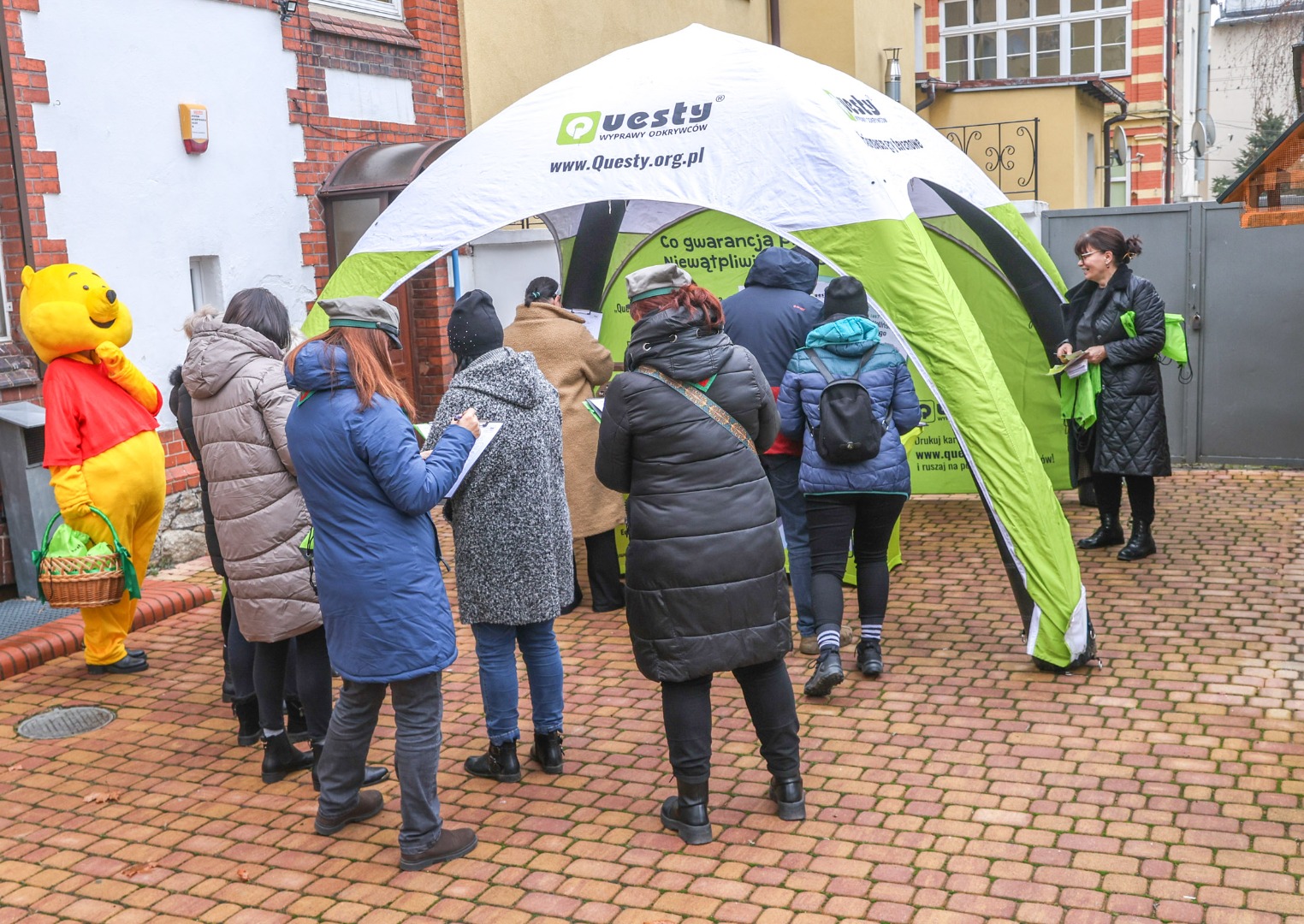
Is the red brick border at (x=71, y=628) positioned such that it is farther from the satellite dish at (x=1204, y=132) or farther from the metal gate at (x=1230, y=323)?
the satellite dish at (x=1204, y=132)

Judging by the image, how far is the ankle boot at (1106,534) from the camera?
801cm

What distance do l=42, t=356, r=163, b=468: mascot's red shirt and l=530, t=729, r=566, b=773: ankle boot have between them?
2.76 meters

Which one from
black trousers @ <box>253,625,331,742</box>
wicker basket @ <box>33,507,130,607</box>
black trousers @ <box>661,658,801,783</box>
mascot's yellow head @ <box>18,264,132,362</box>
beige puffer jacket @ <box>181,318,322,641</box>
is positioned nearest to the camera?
black trousers @ <box>661,658,801,783</box>

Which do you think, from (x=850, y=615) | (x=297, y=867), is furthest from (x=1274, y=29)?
(x=297, y=867)

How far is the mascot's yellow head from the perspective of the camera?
20.2ft

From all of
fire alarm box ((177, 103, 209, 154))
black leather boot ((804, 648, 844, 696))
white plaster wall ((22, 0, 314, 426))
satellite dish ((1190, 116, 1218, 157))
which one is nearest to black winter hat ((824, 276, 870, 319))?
black leather boot ((804, 648, 844, 696))

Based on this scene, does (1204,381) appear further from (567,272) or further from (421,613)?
A: (421,613)

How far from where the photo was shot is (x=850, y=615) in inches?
275

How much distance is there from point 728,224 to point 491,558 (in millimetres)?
4126

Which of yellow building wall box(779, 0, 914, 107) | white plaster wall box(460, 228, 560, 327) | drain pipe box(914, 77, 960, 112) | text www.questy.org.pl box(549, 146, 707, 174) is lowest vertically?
white plaster wall box(460, 228, 560, 327)

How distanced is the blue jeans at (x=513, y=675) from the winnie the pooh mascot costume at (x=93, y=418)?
2.38m

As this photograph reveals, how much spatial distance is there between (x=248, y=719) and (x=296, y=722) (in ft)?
0.66

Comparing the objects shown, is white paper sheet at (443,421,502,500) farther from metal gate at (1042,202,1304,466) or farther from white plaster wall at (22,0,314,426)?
metal gate at (1042,202,1304,466)

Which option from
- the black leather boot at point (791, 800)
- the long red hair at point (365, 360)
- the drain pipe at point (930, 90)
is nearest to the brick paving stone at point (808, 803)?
the black leather boot at point (791, 800)
